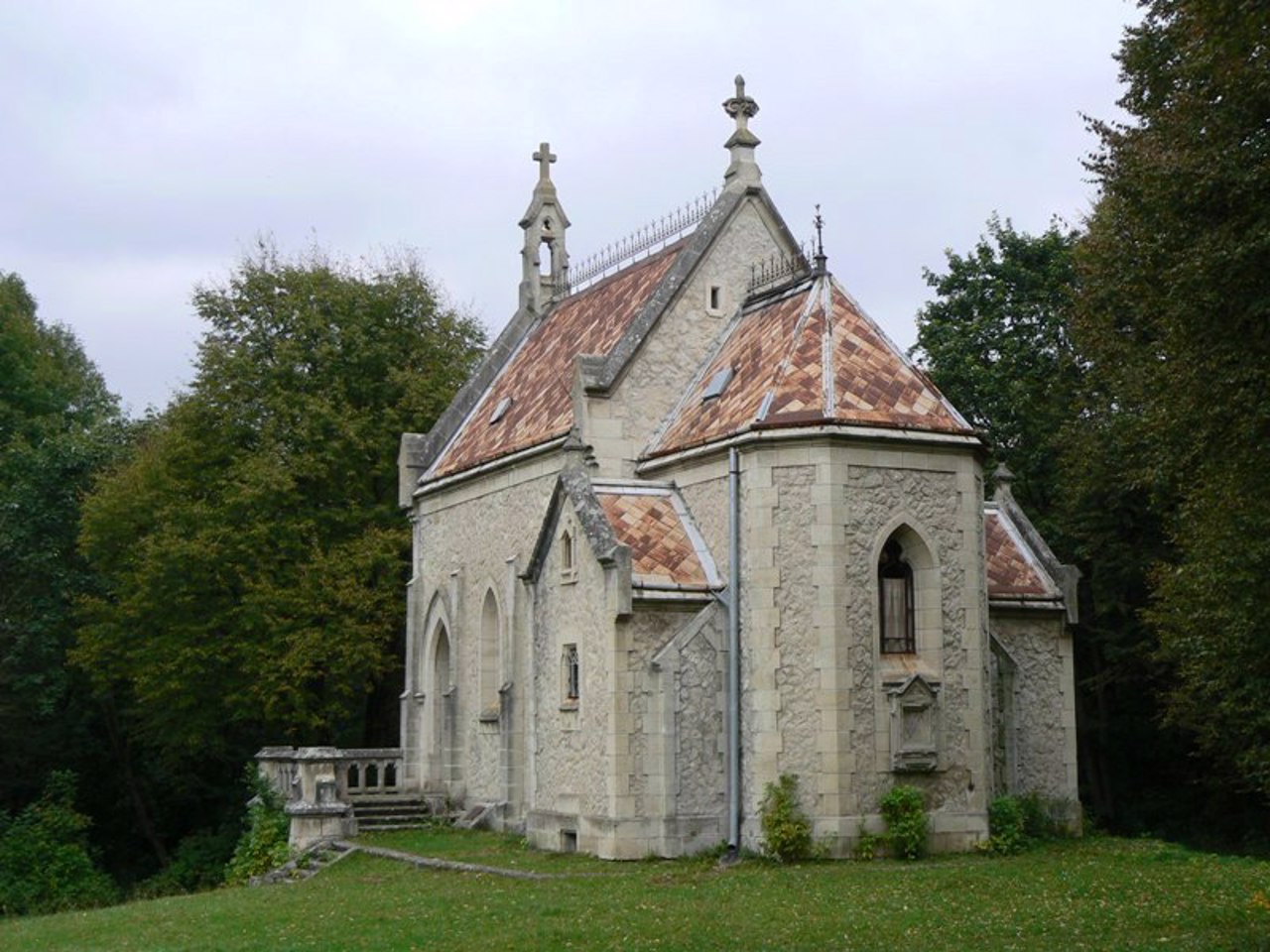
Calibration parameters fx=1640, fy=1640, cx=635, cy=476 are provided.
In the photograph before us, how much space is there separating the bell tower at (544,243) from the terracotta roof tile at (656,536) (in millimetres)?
12151

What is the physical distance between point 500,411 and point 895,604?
464 inches

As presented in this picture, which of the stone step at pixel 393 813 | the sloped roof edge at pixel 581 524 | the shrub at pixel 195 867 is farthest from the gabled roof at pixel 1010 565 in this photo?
the shrub at pixel 195 867

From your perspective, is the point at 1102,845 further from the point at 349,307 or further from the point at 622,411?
the point at 349,307

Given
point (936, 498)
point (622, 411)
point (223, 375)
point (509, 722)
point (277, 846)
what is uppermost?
point (223, 375)

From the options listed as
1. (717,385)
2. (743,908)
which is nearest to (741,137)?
(717,385)

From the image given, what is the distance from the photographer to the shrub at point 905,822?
22797 millimetres

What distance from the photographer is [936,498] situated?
80.3 ft

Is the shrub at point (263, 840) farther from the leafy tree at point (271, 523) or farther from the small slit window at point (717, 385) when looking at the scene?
the small slit window at point (717, 385)

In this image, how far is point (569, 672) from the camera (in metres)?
25.6

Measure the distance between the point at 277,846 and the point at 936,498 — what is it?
13.7 m

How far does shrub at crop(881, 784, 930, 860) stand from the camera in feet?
74.8

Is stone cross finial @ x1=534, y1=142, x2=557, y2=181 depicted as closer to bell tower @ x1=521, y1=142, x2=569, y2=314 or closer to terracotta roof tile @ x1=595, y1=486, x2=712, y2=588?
bell tower @ x1=521, y1=142, x2=569, y2=314

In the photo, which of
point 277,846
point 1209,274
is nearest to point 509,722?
point 277,846

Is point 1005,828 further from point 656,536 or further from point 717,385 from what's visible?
point 717,385
